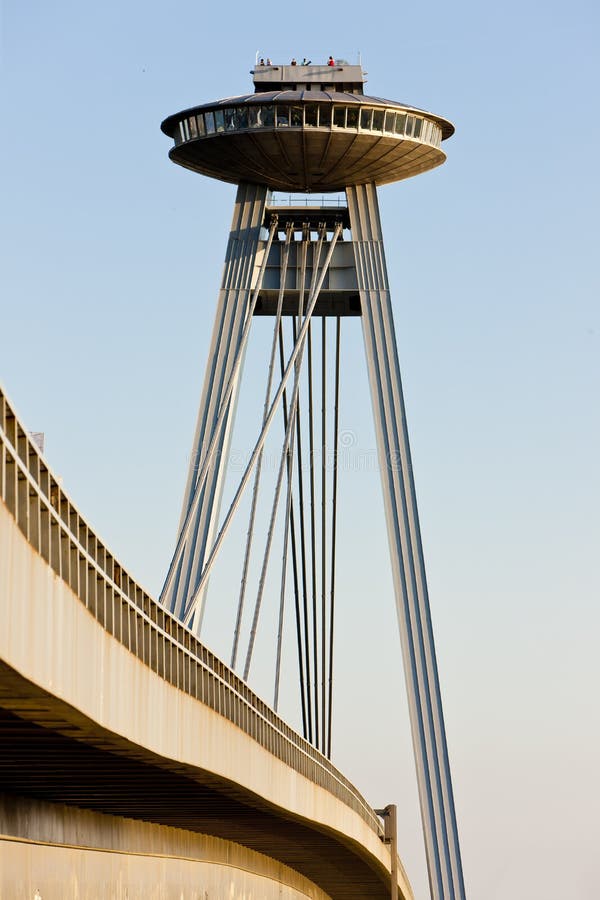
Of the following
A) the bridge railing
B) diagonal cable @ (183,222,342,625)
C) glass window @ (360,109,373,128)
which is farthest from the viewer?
glass window @ (360,109,373,128)

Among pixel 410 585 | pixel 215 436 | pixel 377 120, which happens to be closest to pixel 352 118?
pixel 377 120

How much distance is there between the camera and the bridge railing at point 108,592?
11.3 meters

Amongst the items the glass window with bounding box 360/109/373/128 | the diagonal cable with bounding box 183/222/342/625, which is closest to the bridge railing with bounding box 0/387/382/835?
the diagonal cable with bounding box 183/222/342/625

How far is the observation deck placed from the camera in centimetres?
4206

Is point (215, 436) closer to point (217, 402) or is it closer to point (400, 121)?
point (217, 402)

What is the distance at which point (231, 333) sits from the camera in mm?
43062

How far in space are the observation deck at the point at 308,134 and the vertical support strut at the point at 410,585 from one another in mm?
2050

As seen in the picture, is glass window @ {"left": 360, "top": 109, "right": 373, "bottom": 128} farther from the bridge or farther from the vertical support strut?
the bridge

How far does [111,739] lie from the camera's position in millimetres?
14266

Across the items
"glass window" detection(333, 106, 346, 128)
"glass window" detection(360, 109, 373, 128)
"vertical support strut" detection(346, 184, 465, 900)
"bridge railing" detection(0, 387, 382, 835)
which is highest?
"glass window" detection(360, 109, 373, 128)

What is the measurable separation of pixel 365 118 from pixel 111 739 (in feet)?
97.4

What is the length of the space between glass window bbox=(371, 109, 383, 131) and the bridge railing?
20.3 m

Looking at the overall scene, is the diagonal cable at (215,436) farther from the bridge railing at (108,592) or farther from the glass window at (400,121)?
the bridge railing at (108,592)

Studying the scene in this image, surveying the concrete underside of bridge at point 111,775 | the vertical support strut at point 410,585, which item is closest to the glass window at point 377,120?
the vertical support strut at point 410,585
